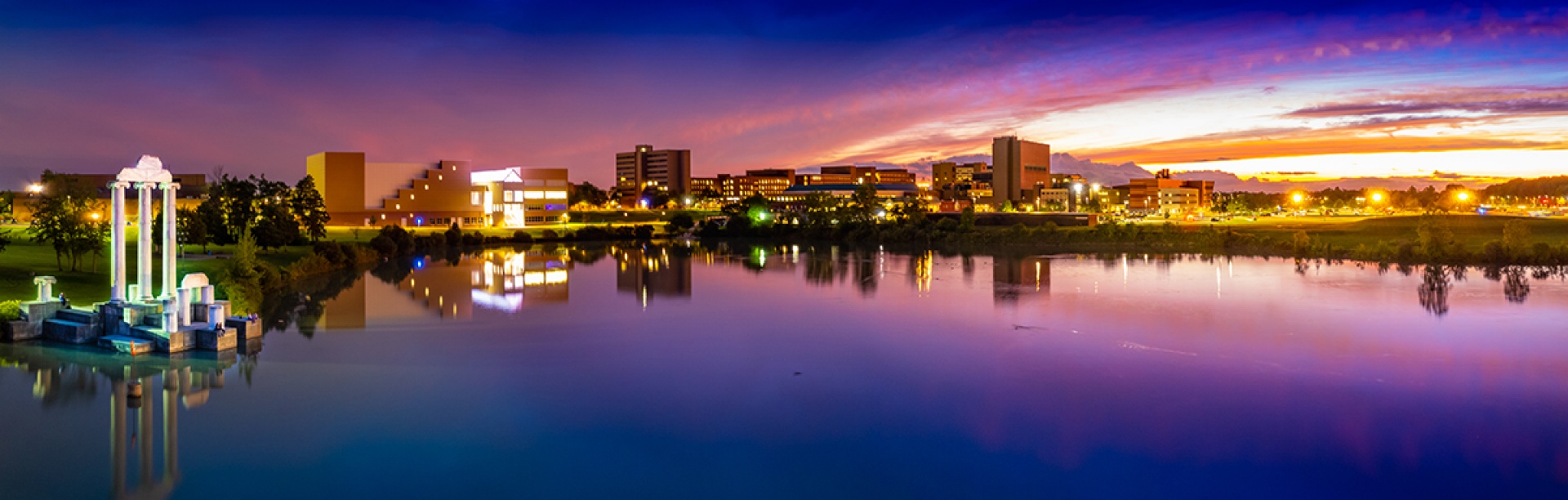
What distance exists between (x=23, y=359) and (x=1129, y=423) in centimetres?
1713

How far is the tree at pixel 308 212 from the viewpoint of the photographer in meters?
45.7

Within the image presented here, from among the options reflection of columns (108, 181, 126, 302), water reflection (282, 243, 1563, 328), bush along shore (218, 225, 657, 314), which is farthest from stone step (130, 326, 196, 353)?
bush along shore (218, 225, 657, 314)

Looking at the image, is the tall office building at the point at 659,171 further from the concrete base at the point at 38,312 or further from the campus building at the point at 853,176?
the concrete base at the point at 38,312

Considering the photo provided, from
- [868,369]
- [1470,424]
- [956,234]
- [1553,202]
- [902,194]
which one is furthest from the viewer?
[902,194]

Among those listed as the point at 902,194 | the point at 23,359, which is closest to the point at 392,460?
the point at 23,359

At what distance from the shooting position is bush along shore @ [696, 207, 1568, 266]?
36.9m

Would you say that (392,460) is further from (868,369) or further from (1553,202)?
(1553,202)

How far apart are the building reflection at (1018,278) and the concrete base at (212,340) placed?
18823mm

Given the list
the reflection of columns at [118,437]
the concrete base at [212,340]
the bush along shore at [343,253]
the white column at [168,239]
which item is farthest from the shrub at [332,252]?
the reflection of columns at [118,437]

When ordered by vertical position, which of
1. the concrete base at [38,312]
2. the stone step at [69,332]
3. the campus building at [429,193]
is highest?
the campus building at [429,193]

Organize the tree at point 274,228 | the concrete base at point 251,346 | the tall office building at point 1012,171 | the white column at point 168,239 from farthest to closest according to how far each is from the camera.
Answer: the tall office building at point 1012,171, the tree at point 274,228, the white column at point 168,239, the concrete base at point 251,346

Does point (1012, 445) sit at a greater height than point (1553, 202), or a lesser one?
lesser

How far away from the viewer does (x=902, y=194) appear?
129 m

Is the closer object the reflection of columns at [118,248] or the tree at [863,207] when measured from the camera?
the reflection of columns at [118,248]
